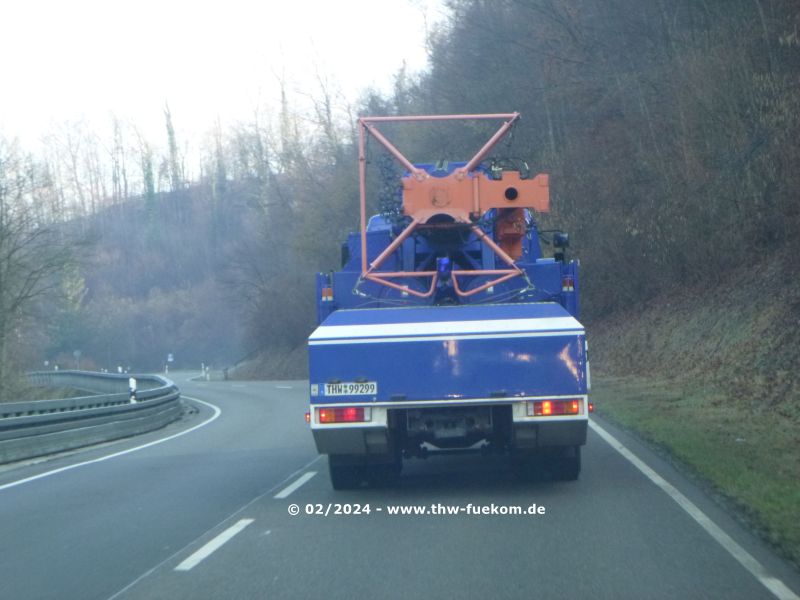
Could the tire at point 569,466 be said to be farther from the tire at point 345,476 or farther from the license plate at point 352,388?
the license plate at point 352,388

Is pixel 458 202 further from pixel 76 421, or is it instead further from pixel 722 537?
pixel 76 421

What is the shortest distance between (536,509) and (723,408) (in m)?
8.58

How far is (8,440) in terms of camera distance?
1602 cm

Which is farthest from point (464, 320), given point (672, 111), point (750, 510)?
point (672, 111)

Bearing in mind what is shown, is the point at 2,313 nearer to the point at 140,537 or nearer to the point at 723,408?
the point at 723,408

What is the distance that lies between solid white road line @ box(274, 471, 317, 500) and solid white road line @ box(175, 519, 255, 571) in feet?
4.75

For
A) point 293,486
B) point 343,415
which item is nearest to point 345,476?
point 293,486

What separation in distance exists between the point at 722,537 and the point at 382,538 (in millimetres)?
2676

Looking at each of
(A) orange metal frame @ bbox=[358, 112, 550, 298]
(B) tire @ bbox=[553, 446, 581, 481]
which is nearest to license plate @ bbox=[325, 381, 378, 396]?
(A) orange metal frame @ bbox=[358, 112, 550, 298]

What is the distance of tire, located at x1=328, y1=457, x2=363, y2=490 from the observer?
419 inches

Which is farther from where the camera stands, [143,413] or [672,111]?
[672,111]

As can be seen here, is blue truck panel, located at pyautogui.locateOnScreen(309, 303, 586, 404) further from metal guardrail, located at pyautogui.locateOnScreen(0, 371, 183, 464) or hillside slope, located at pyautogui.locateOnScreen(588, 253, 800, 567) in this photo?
metal guardrail, located at pyautogui.locateOnScreen(0, 371, 183, 464)

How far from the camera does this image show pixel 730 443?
12789 mm

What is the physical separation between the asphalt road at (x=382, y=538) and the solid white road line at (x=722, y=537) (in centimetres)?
2
